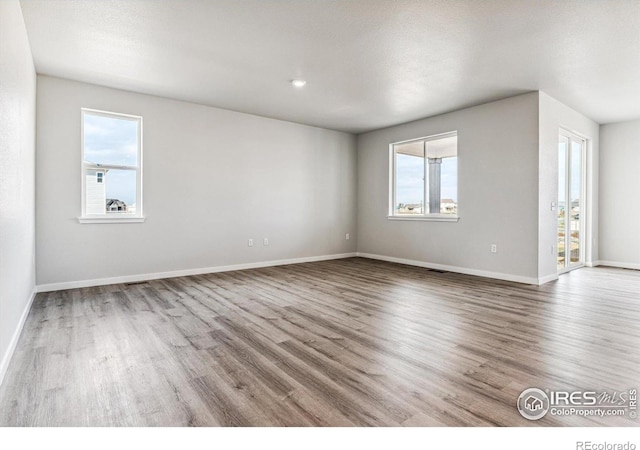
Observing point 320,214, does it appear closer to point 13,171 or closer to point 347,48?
point 347,48

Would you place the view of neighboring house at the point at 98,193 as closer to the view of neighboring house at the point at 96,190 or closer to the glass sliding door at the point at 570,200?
the view of neighboring house at the point at 96,190

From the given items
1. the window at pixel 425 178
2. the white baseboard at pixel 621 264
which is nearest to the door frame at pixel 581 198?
the white baseboard at pixel 621 264

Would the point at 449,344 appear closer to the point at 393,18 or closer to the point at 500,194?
the point at 393,18

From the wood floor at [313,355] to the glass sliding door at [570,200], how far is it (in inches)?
57.4

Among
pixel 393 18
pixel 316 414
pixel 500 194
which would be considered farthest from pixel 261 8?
pixel 500 194

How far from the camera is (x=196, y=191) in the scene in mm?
5258

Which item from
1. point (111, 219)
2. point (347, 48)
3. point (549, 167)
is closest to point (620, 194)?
point (549, 167)

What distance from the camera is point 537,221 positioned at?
4.58 m

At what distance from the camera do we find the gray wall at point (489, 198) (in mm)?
4664

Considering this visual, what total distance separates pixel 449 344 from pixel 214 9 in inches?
125

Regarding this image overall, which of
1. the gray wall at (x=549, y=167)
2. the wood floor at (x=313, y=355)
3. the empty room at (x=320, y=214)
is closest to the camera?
the wood floor at (x=313, y=355)

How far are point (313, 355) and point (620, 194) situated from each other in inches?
266

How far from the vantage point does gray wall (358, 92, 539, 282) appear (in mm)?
4664

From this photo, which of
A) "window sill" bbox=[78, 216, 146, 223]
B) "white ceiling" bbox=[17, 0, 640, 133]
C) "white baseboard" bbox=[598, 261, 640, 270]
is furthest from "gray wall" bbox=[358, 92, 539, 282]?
"window sill" bbox=[78, 216, 146, 223]
